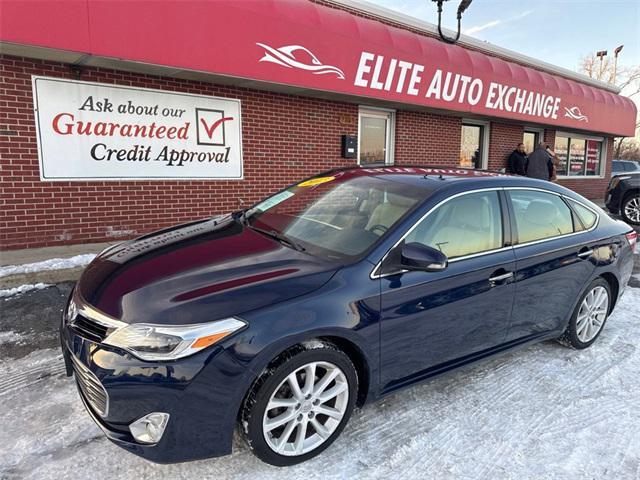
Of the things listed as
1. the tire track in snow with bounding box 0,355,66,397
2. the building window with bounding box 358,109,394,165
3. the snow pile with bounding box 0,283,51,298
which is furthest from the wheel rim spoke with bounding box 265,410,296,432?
the building window with bounding box 358,109,394,165

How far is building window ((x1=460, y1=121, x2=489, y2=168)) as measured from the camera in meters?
10.6

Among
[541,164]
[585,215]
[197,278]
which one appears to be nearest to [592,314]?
[585,215]

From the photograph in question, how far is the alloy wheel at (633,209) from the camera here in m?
10.5

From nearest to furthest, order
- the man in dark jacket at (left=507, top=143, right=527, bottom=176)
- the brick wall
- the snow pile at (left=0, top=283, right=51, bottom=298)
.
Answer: the snow pile at (left=0, top=283, right=51, bottom=298) < the brick wall < the man in dark jacket at (left=507, top=143, right=527, bottom=176)

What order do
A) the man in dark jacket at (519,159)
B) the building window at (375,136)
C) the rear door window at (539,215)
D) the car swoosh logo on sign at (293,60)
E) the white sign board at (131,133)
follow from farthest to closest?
the man in dark jacket at (519,159) < the building window at (375,136) < the car swoosh logo on sign at (293,60) < the white sign board at (131,133) < the rear door window at (539,215)

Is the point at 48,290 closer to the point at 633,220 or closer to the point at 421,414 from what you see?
the point at 421,414

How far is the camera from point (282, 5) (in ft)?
19.7

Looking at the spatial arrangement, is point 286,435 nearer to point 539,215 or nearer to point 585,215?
point 539,215

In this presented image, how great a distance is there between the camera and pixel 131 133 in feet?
19.0

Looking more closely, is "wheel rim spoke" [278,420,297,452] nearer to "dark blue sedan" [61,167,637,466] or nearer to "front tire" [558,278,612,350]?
"dark blue sedan" [61,167,637,466]

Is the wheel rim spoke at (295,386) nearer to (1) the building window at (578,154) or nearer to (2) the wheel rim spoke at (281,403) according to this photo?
(2) the wheel rim spoke at (281,403)

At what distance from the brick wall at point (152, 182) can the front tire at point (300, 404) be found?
15.3ft

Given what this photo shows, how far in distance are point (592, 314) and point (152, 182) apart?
557 cm

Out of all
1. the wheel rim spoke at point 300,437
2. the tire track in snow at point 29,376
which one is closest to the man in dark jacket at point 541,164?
the wheel rim spoke at point 300,437
